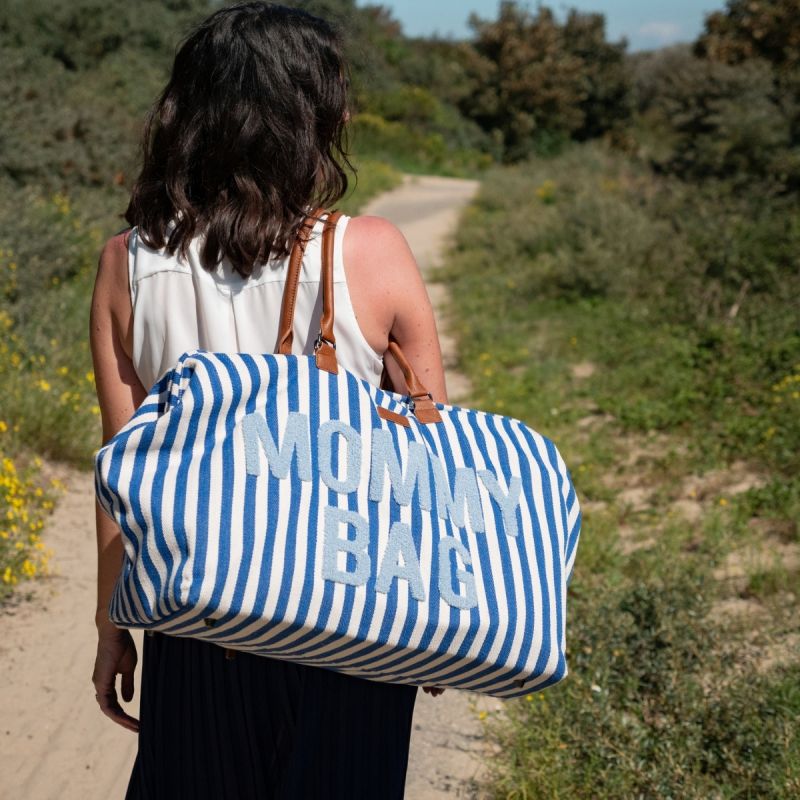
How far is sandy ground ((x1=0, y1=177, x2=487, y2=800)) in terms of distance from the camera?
2.94 meters

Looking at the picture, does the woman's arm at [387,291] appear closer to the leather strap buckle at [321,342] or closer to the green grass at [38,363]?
the leather strap buckle at [321,342]

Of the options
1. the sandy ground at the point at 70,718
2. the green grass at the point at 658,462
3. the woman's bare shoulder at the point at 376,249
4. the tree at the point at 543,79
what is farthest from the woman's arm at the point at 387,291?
the tree at the point at 543,79

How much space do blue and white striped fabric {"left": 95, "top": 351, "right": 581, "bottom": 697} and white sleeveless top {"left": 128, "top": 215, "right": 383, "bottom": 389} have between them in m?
0.14

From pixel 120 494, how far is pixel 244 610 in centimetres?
20

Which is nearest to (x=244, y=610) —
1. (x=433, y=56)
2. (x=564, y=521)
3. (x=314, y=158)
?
(x=564, y=521)

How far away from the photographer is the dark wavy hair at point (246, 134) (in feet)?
4.38

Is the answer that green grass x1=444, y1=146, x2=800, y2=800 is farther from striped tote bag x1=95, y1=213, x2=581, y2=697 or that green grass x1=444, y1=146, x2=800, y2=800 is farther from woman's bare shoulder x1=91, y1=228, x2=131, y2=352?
woman's bare shoulder x1=91, y1=228, x2=131, y2=352

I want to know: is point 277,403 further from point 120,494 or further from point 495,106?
point 495,106

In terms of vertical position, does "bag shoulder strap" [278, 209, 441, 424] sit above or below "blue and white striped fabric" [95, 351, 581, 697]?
above

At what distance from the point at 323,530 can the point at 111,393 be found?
1.70 ft

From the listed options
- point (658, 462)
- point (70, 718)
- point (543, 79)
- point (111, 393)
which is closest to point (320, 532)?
point (111, 393)

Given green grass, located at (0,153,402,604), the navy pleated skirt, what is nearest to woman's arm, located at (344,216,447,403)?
the navy pleated skirt

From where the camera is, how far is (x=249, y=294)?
1358mm

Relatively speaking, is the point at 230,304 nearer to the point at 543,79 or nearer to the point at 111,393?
the point at 111,393
